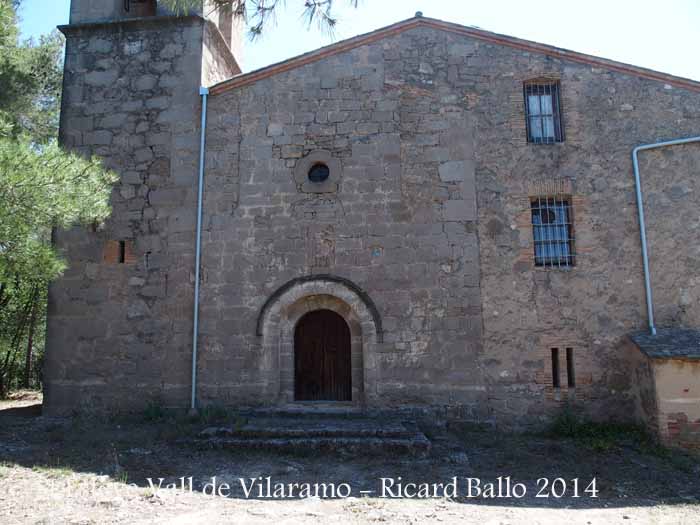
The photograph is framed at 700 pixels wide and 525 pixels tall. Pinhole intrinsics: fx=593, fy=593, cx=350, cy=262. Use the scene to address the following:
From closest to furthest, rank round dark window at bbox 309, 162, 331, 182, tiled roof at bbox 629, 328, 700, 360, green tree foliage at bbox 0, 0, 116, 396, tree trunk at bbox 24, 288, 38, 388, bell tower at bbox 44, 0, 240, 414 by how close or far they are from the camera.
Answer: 1. green tree foliage at bbox 0, 0, 116, 396
2. tiled roof at bbox 629, 328, 700, 360
3. bell tower at bbox 44, 0, 240, 414
4. round dark window at bbox 309, 162, 331, 182
5. tree trunk at bbox 24, 288, 38, 388

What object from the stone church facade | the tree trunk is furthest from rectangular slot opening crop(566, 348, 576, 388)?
the tree trunk

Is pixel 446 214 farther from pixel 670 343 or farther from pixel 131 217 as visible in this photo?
pixel 131 217

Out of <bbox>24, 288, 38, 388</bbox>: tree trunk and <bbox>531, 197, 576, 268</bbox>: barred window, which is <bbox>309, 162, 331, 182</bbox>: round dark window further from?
<bbox>24, 288, 38, 388</bbox>: tree trunk

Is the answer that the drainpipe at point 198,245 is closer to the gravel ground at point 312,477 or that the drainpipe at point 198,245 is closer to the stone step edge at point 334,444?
the gravel ground at point 312,477

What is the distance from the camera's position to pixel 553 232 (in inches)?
392

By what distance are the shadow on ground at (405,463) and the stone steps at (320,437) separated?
0.39ft

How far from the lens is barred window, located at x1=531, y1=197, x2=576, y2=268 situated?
9.88m

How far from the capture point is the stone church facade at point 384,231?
9.55 meters

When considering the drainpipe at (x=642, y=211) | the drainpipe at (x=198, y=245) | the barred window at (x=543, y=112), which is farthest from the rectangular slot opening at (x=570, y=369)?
the drainpipe at (x=198, y=245)

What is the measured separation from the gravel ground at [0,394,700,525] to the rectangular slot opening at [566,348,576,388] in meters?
1.07

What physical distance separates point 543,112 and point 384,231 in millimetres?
3541

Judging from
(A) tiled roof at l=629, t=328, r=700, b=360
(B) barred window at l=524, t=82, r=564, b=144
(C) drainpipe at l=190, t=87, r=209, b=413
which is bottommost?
(A) tiled roof at l=629, t=328, r=700, b=360

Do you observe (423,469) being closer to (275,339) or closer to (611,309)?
(275,339)

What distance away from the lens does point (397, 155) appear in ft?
33.3
